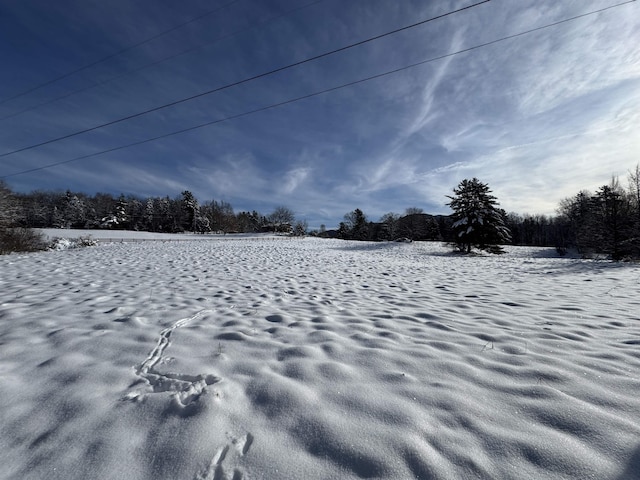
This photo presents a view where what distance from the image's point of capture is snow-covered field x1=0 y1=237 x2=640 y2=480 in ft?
4.83

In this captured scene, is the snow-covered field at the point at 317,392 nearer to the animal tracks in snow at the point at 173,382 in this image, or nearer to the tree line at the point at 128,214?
the animal tracks in snow at the point at 173,382

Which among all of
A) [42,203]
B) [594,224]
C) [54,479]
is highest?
[42,203]

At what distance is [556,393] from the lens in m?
1.99

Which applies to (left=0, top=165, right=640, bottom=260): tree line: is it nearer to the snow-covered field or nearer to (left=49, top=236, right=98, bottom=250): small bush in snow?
(left=49, top=236, right=98, bottom=250): small bush in snow

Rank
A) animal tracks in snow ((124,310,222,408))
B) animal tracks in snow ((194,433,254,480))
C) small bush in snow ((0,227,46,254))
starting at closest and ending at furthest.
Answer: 1. animal tracks in snow ((194,433,254,480))
2. animal tracks in snow ((124,310,222,408))
3. small bush in snow ((0,227,46,254))

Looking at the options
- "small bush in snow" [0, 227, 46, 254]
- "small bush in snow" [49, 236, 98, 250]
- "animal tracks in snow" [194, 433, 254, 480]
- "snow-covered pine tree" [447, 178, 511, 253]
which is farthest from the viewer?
"snow-covered pine tree" [447, 178, 511, 253]

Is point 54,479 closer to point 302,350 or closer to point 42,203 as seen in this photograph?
point 302,350

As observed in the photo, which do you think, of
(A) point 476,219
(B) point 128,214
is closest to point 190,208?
(B) point 128,214

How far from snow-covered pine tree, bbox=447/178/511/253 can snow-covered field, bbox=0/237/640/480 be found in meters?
20.8

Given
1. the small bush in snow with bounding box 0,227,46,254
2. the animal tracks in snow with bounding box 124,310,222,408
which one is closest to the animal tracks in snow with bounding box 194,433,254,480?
the animal tracks in snow with bounding box 124,310,222,408

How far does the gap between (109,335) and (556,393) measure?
467cm

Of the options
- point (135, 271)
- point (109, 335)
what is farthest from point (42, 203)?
point (109, 335)

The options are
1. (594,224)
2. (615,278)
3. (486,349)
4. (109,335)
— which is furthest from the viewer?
(594,224)

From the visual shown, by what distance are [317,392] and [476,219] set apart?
83.1 ft
